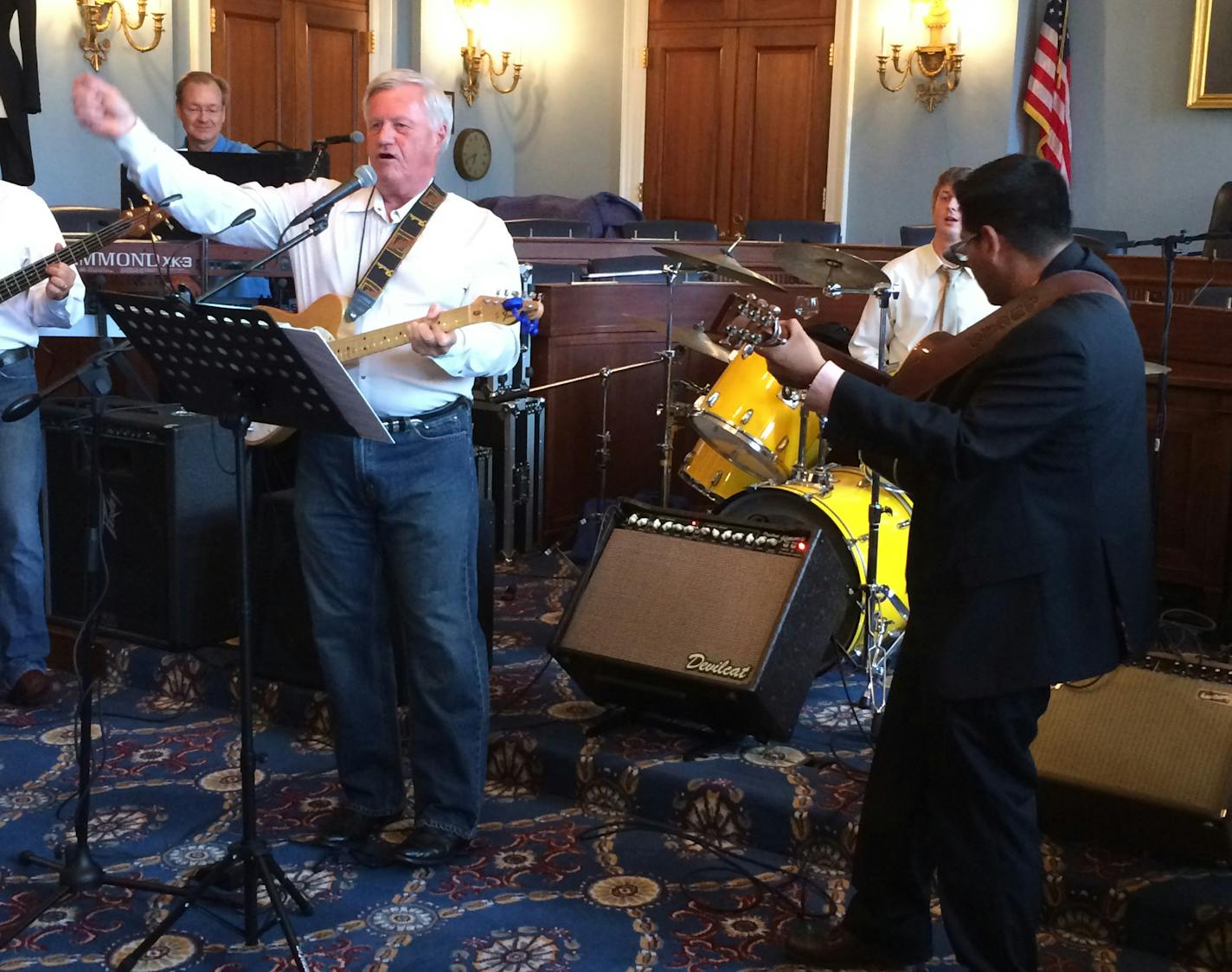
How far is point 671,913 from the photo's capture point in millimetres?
3068

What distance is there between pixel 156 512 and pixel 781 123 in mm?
7315

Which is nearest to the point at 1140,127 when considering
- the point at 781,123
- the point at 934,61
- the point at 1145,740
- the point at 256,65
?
the point at 934,61

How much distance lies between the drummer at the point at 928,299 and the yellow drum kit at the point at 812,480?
1.31 ft

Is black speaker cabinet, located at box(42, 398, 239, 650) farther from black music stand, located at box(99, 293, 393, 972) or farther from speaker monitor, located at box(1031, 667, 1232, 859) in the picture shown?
speaker monitor, located at box(1031, 667, 1232, 859)

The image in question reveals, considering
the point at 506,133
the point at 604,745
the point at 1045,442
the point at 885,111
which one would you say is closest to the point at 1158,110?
the point at 885,111

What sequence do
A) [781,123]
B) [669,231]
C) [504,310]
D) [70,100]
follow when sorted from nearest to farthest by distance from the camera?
[504,310] < [70,100] < [669,231] < [781,123]

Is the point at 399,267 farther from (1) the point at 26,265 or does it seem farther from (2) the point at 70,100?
(2) the point at 70,100

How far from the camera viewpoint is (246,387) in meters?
2.71

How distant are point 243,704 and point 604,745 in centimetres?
117

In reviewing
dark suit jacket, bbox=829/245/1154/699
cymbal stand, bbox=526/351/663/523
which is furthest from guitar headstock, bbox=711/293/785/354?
cymbal stand, bbox=526/351/663/523

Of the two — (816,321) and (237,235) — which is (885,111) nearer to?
(816,321)

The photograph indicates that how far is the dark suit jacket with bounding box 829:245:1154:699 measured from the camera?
7.55ft

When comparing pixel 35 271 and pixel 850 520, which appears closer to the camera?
pixel 35 271

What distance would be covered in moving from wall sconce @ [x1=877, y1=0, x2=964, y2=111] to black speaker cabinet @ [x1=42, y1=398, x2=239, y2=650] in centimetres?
682
